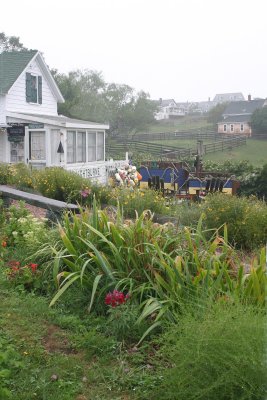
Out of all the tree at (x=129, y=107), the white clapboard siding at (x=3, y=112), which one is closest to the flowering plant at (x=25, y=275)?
the tree at (x=129, y=107)

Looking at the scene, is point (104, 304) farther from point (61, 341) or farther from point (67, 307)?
point (61, 341)

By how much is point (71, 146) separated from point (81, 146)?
709mm

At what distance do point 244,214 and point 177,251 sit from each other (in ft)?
9.32

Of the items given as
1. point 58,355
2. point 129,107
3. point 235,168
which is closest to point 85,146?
point 129,107

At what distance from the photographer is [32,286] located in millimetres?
4195

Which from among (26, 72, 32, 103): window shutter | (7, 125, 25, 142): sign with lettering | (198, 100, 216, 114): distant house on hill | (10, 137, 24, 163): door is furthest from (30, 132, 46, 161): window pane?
(198, 100, 216, 114): distant house on hill

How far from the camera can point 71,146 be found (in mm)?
17828

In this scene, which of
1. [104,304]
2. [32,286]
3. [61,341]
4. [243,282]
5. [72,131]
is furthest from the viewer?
[72,131]

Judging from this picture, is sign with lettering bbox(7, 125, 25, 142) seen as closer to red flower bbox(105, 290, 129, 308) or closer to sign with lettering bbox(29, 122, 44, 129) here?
sign with lettering bbox(29, 122, 44, 129)

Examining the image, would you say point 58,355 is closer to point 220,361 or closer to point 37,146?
point 220,361

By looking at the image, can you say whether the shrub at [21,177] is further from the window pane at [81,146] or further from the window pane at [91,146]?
the window pane at [91,146]

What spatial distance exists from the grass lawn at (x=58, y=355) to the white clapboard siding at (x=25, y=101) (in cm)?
1494

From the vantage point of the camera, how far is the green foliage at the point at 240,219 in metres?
6.39

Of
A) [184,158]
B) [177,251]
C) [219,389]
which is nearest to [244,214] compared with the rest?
[177,251]
